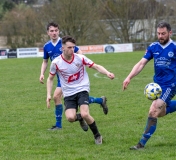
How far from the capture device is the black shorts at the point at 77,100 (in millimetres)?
7609

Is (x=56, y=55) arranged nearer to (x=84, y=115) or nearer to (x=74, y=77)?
(x=74, y=77)

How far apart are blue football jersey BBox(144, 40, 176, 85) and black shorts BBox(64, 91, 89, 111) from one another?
120cm

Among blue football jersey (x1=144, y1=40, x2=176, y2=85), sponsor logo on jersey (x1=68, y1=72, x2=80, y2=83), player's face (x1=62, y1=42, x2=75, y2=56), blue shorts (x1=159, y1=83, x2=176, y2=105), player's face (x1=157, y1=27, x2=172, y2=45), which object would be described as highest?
player's face (x1=157, y1=27, x2=172, y2=45)

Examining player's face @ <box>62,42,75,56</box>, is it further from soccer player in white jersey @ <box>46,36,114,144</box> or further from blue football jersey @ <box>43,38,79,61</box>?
blue football jersey @ <box>43,38,79,61</box>

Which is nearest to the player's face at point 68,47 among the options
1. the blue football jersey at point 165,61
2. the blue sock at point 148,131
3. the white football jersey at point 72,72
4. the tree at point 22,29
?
the white football jersey at point 72,72

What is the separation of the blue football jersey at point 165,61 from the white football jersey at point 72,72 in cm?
106

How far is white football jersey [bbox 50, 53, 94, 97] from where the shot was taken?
7.61 metres

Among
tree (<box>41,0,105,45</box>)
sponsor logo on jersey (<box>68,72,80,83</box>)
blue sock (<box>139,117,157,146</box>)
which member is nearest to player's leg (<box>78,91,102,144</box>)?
sponsor logo on jersey (<box>68,72,80,83</box>)

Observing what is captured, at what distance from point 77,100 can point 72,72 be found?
47 cm

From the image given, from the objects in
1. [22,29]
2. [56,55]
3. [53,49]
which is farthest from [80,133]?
[22,29]

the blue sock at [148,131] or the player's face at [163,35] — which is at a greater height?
the player's face at [163,35]

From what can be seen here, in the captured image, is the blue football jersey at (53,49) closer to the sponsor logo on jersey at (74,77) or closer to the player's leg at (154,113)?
the sponsor logo on jersey at (74,77)

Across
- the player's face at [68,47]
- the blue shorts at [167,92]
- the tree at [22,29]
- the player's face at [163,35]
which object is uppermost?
the player's face at [163,35]

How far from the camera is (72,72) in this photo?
25.0 feet
